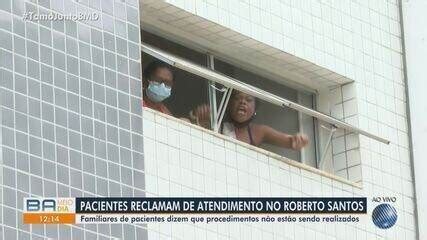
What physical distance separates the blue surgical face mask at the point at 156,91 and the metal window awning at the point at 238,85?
271 mm

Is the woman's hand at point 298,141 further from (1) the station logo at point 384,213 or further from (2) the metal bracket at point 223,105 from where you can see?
(2) the metal bracket at point 223,105

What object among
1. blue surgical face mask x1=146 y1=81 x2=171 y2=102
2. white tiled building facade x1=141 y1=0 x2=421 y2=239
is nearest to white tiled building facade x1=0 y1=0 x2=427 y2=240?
white tiled building facade x1=141 y1=0 x2=421 y2=239

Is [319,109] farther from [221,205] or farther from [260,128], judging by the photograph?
[221,205]

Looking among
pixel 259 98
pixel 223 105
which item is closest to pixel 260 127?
pixel 259 98

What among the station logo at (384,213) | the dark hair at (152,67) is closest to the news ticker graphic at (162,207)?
the station logo at (384,213)

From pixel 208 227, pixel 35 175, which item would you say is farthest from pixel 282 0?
pixel 35 175

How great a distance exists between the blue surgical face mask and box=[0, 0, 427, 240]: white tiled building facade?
0.47 meters

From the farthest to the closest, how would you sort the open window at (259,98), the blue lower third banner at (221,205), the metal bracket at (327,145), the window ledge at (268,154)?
the metal bracket at (327,145) → the open window at (259,98) → the window ledge at (268,154) → the blue lower third banner at (221,205)

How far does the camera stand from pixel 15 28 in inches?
541

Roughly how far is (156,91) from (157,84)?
2.5 inches

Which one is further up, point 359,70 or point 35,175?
point 359,70

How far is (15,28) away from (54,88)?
550mm

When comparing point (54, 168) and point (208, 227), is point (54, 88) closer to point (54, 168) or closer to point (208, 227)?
point (54, 168)

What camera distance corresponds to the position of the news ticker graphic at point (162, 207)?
13664mm
